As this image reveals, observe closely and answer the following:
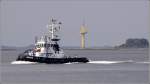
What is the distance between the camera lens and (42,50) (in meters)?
82.8

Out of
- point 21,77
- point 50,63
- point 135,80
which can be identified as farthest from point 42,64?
point 135,80

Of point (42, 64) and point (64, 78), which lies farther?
point (42, 64)

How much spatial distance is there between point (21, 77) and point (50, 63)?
77.6 ft

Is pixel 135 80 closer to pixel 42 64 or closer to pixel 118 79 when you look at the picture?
pixel 118 79

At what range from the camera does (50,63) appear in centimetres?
8250

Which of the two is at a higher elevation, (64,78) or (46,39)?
(46,39)

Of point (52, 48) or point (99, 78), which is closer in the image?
point (99, 78)

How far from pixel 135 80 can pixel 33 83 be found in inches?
414

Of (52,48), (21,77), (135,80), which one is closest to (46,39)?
(52,48)

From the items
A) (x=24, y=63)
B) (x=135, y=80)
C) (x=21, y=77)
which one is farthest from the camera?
(x=24, y=63)

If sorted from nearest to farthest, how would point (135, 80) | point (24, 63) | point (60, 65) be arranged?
point (135, 80) → point (60, 65) → point (24, 63)

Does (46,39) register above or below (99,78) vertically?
above

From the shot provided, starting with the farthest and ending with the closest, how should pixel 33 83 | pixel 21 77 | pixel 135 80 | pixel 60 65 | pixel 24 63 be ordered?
pixel 24 63 < pixel 60 65 < pixel 21 77 < pixel 135 80 < pixel 33 83

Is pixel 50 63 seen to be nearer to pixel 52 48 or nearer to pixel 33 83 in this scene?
pixel 52 48
